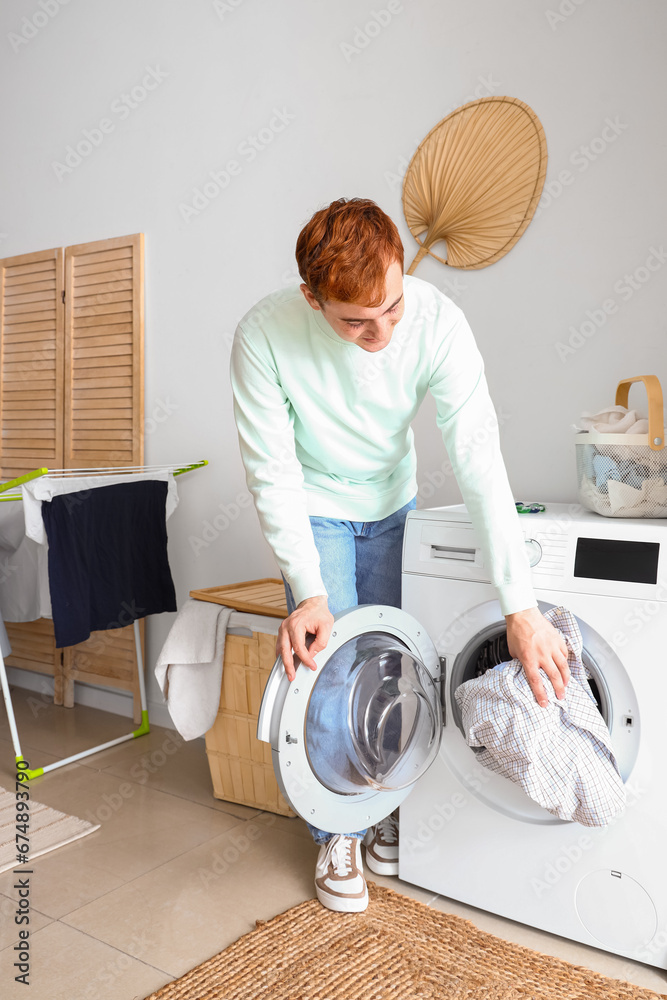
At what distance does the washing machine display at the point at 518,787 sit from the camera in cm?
143

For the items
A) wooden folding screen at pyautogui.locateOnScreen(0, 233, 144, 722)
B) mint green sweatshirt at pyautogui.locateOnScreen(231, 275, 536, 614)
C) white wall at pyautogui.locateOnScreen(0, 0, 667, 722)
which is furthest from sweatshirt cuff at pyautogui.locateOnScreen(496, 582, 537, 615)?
wooden folding screen at pyautogui.locateOnScreen(0, 233, 144, 722)

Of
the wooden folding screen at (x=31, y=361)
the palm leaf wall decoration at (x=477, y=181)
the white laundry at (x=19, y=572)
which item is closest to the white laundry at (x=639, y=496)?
the palm leaf wall decoration at (x=477, y=181)

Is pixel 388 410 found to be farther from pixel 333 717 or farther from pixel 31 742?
pixel 31 742

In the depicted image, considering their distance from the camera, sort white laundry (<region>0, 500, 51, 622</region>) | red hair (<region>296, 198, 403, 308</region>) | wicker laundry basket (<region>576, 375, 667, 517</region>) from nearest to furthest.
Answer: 1. red hair (<region>296, 198, 403, 308</region>)
2. wicker laundry basket (<region>576, 375, 667, 517</region>)
3. white laundry (<region>0, 500, 51, 622</region>)

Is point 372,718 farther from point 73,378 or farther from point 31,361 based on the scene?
point 31,361

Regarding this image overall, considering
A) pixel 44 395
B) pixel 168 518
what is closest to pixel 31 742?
pixel 168 518

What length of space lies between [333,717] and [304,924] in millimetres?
502

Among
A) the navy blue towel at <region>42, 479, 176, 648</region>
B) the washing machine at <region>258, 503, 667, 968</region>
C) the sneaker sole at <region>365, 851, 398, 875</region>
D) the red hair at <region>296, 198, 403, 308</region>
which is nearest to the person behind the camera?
the red hair at <region>296, 198, 403, 308</region>

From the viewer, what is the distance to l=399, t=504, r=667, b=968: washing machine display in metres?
1.43

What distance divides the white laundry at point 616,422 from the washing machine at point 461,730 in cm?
18

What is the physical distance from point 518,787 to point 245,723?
2.65ft

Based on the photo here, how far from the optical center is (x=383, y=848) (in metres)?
1.81

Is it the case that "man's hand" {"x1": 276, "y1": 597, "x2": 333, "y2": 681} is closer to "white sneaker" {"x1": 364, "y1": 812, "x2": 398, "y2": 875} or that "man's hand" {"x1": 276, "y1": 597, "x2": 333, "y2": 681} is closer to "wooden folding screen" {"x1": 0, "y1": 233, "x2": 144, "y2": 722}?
"white sneaker" {"x1": 364, "y1": 812, "x2": 398, "y2": 875}

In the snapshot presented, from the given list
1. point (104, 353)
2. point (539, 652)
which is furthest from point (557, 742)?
point (104, 353)
